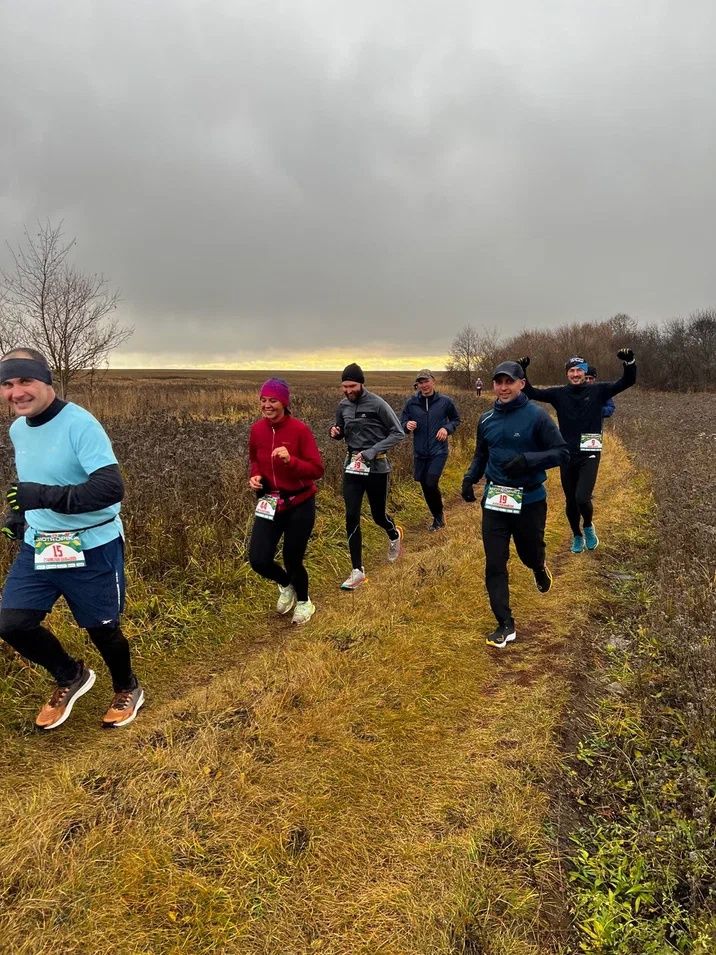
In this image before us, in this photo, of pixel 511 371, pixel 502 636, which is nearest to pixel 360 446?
pixel 511 371

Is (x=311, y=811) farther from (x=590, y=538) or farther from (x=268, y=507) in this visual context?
(x=590, y=538)

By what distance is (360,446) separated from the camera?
19.3 feet

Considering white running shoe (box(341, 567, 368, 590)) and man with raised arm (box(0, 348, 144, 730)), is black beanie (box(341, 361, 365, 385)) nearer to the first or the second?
white running shoe (box(341, 567, 368, 590))

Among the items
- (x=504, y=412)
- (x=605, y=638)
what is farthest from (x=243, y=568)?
(x=605, y=638)

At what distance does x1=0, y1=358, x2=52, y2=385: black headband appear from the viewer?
2719 millimetres

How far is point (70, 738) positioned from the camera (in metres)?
3.29

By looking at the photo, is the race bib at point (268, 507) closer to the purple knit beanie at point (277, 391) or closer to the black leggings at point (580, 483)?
the purple knit beanie at point (277, 391)

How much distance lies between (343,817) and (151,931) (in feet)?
3.08

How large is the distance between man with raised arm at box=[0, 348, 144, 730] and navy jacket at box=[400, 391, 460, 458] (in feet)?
16.8

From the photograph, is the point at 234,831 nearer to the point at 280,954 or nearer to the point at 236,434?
the point at 280,954

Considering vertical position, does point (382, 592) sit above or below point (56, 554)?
below

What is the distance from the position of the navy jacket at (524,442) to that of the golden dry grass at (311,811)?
140 centimetres

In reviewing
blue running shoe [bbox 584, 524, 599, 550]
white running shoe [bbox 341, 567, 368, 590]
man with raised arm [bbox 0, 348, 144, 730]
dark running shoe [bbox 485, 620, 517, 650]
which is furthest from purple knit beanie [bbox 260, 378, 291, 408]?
blue running shoe [bbox 584, 524, 599, 550]

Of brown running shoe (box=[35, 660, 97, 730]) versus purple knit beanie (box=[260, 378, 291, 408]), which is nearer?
brown running shoe (box=[35, 660, 97, 730])
